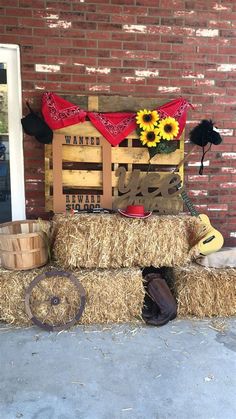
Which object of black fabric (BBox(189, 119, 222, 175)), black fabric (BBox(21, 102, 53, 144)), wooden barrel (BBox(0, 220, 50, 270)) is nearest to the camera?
wooden barrel (BBox(0, 220, 50, 270))

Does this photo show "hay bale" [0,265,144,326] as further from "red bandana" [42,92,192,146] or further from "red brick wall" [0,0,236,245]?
"red bandana" [42,92,192,146]

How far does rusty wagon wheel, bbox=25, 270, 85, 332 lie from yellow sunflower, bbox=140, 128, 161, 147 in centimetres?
139

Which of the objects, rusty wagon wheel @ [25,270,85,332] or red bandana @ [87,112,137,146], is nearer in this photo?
rusty wagon wheel @ [25,270,85,332]

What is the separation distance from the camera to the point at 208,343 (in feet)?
9.10

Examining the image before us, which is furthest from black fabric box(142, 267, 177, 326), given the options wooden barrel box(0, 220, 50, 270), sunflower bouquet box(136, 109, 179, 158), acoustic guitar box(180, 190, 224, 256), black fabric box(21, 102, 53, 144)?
black fabric box(21, 102, 53, 144)

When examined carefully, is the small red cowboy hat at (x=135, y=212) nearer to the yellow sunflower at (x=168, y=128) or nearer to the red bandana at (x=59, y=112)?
the yellow sunflower at (x=168, y=128)

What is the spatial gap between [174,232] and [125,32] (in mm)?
1934

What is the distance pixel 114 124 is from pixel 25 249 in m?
1.41

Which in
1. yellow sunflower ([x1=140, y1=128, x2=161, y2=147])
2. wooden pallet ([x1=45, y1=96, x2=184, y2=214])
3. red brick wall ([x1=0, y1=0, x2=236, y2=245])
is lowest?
wooden pallet ([x1=45, y1=96, x2=184, y2=214])

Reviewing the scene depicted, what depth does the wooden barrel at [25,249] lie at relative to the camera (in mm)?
2906

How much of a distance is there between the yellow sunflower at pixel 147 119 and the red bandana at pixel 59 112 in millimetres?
504

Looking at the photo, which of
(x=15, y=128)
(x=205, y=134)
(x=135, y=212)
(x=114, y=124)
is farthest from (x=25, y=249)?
(x=205, y=134)

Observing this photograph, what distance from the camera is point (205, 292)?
3.11m

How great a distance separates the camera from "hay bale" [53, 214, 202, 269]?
299 cm
